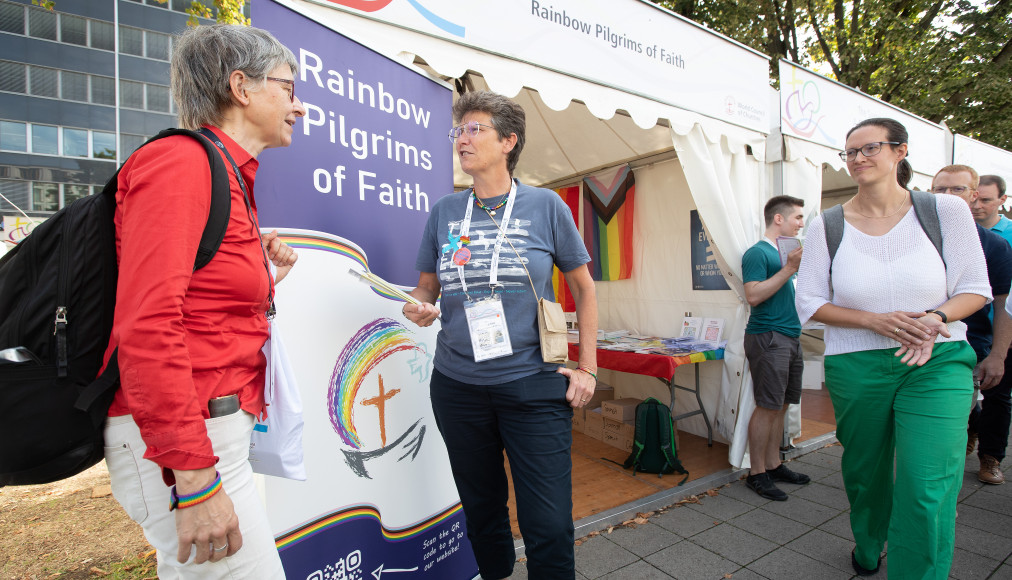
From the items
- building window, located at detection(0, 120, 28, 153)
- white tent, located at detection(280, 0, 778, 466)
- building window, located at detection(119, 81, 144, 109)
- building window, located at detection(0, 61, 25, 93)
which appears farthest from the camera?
building window, located at detection(119, 81, 144, 109)

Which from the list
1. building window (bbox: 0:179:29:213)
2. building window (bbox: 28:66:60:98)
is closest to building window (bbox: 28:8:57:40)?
building window (bbox: 28:66:60:98)

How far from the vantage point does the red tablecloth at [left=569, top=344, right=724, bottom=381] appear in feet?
12.0

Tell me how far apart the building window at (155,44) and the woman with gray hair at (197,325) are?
45997 millimetres

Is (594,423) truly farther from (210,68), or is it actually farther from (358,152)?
(210,68)

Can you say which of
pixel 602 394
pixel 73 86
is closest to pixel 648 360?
pixel 602 394

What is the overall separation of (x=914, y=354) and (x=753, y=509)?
5.56ft

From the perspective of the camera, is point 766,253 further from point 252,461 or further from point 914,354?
point 252,461

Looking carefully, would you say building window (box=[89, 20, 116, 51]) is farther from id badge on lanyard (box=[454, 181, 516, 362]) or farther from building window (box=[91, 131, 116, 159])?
id badge on lanyard (box=[454, 181, 516, 362])

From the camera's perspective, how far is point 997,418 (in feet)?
11.4

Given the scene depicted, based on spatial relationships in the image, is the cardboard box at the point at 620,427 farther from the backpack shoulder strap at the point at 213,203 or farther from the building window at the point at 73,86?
the building window at the point at 73,86

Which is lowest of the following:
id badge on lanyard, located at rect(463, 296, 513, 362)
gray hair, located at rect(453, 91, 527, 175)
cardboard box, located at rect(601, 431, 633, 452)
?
cardboard box, located at rect(601, 431, 633, 452)

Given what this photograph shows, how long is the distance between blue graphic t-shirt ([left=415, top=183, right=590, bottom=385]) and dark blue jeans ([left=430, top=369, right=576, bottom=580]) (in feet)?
0.18

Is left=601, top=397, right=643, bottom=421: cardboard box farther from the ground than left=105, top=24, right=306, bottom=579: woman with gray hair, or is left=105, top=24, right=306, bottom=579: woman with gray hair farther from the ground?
left=105, top=24, right=306, bottom=579: woman with gray hair

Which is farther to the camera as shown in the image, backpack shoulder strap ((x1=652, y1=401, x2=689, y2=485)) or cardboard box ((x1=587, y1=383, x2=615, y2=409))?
cardboard box ((x1=587, y1=383, x2=615, y2=409))
